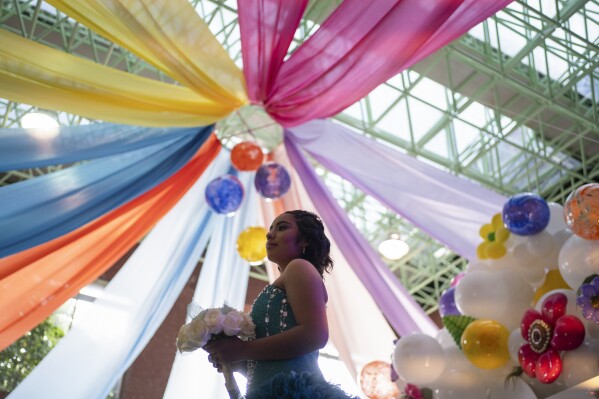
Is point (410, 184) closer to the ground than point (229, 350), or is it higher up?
higher up

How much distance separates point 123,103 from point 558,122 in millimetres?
5854

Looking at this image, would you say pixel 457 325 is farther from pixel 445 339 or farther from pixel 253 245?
pixel 253 245

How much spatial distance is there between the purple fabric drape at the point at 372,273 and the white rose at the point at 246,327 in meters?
3.09

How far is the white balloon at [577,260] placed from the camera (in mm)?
3385

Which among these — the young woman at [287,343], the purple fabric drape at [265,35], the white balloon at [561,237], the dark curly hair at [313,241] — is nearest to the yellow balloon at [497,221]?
the white balloon at [561,237]

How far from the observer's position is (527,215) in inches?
155

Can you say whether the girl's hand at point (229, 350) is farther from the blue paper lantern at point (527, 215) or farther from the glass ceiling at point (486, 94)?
the glass ceiling at point (486, 94)

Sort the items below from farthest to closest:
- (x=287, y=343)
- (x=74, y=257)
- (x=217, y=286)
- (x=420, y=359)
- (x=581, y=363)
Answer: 1. (x=217, y=286)
2. (x=74, y=257)
3. (x=420, y=359)
4. (x=581, y=363)
5. (x=287, y=343)

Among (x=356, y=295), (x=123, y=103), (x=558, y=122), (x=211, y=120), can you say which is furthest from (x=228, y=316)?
(x=558, y=122)

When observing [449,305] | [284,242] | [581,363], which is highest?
[449,305]

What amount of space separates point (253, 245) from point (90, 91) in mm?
1368

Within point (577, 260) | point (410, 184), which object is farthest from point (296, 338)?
point (410, 184)

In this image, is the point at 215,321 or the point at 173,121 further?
the point at 173,121

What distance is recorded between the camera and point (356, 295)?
16.6 ft
